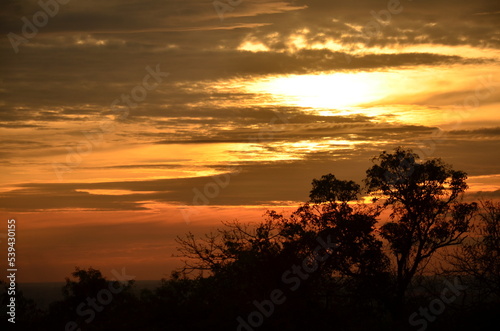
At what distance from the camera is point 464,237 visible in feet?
110

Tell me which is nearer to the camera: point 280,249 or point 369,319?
point 280,249

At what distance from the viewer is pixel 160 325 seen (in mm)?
18578

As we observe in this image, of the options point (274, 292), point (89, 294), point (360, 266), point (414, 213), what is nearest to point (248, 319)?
point (274, 292)

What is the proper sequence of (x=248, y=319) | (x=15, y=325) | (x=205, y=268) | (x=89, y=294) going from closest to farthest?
(x=248, y=319) → (x=205, y=268) → (x=15, y=325) → (x=89, y=294)

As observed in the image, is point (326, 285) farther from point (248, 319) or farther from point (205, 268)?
point (205, 268)

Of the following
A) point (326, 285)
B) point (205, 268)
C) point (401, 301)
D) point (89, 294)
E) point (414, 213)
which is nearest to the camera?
point (326, 285)

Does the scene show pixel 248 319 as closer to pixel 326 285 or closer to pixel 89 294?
pixel 326 285

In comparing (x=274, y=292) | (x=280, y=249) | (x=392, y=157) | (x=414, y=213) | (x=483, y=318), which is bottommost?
(x=483, y=318)

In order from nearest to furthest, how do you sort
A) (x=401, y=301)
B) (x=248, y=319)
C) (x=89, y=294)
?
(x=248, y=319) → (x=401, y=301) → (x=89, y=294)

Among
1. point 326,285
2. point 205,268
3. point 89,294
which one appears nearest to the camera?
point 326,285

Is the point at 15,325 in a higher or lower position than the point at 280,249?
lower

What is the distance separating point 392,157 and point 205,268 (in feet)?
54.4

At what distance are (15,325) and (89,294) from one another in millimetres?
14376

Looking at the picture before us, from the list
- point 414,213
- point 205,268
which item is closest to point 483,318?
point 205,268
